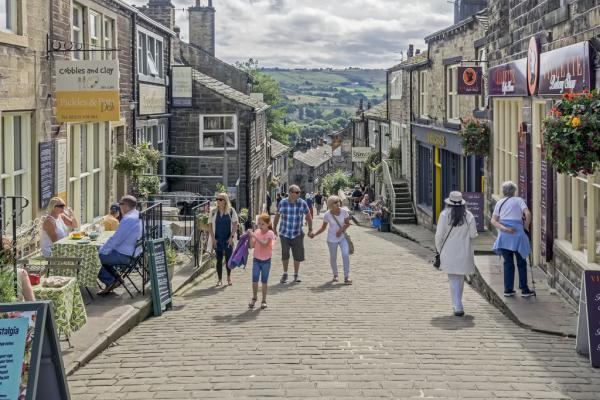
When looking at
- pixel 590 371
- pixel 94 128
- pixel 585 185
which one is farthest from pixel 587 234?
pixel 94 128

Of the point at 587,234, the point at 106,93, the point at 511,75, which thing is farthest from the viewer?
the point at 511,75

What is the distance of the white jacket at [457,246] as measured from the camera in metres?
10.3

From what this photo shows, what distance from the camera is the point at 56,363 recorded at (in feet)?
19.7

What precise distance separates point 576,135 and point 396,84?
29.1 m

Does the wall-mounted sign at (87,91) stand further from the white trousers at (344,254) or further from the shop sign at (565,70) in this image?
the shop sign at (565,70)

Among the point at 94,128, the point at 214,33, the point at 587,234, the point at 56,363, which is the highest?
the point at 214,33

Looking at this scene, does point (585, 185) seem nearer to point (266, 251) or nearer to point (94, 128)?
point (266, 251)

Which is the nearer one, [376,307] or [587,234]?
[587,234]

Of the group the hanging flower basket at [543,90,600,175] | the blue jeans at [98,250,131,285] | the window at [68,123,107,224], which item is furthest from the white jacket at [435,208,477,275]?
the window at [68,123,107,224]

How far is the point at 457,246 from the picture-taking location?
10.4m

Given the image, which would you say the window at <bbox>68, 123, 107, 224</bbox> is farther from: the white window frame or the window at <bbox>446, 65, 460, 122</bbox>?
the white window frame

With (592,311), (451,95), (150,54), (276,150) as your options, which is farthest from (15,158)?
(276,150)

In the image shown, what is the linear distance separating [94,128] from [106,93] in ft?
12.6

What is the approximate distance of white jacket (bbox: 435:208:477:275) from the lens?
1030cm
